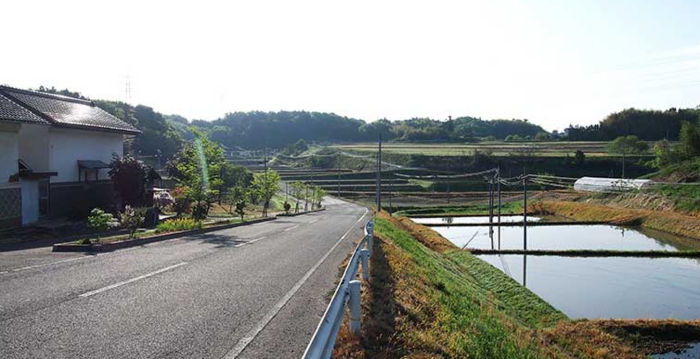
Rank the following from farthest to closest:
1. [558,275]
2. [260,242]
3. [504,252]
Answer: [504,252] < [558,275] < [260,242]

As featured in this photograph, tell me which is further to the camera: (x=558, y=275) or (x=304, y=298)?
(x=558, y=275)

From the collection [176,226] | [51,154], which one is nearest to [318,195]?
[51,154]

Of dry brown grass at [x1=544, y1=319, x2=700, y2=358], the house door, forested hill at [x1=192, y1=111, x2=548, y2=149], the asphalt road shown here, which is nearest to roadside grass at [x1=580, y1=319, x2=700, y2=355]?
dry brown grass at [x1=544, y1=319, x2=700, y2=358]

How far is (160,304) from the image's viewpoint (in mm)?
7453

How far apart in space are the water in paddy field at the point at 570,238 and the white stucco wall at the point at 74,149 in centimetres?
2078

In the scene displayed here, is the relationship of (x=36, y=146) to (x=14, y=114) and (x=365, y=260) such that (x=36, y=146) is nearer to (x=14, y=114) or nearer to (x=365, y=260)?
(x=14, y=114)

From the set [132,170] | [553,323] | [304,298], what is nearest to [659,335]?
[553,323]

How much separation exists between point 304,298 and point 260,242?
28.5 feet

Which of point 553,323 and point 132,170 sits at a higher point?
point 132,170

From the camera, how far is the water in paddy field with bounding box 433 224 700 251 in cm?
3023

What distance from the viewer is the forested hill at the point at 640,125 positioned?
12538 cm

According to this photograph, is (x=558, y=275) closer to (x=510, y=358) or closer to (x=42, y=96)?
(x=510, y=358)

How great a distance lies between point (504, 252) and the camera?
2822 cm

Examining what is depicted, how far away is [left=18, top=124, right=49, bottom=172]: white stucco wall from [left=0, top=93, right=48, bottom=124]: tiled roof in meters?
2.20
